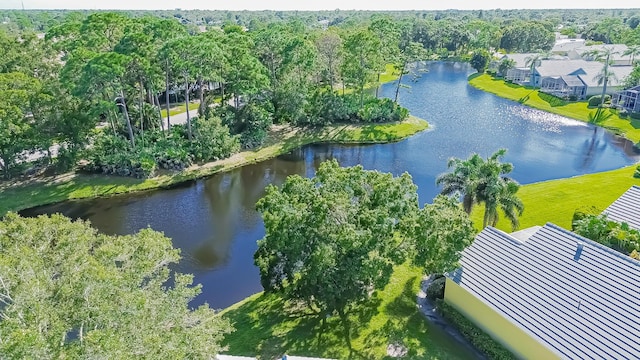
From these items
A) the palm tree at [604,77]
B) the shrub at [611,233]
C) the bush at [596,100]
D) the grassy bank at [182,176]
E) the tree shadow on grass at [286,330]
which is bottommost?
the tree shadow on grass at [286,330]

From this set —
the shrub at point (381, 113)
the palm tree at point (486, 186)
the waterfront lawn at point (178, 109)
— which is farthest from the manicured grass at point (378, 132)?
the palm tree at point (486, 186)

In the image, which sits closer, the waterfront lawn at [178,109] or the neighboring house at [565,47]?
the waterfront lawn at [178,109]

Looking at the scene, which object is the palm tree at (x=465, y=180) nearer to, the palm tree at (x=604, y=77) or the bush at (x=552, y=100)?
the bush at (x=552, y=100)

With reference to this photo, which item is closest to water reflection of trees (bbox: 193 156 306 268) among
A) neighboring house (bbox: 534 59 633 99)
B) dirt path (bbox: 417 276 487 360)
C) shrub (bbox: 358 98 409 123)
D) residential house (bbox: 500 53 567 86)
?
dirt path (bbox: 417 276 487 360)

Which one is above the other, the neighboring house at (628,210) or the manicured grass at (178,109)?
the neighboring house at (628,210)

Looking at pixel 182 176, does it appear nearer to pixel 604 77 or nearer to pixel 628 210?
pixel 628 210

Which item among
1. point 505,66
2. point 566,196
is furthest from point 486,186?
point 505,66

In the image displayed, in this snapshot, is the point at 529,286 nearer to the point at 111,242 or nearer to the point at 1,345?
the point at 111,242
